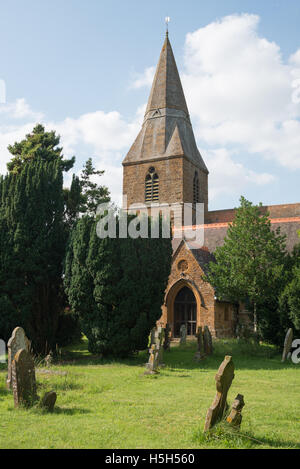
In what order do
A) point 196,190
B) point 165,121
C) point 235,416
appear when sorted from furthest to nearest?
point 196,190, point 165,121, point 235,416

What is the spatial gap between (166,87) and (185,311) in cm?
2243

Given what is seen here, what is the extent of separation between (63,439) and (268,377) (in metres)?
7.67

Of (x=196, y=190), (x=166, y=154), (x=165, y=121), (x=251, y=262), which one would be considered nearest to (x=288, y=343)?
(x=251, y=262)

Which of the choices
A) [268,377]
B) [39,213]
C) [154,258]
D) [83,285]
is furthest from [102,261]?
[268,377]

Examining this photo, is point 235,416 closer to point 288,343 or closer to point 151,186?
point 288,343

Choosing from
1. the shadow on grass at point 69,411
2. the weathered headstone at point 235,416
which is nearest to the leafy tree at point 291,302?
the shadow on grass at point 69,411

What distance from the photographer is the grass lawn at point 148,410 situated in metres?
5.34

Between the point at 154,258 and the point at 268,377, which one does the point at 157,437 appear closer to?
the point at 268,377

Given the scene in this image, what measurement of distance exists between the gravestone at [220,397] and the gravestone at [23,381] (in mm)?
3519

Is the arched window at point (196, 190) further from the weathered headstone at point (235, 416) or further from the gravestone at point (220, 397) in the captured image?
the weathered headstone at point (235, 416)

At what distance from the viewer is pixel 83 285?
1441 cm

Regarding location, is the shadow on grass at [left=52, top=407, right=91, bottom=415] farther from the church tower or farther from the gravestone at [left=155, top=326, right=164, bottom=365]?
the church tower

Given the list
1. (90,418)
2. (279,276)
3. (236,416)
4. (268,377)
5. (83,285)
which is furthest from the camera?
(279,276)

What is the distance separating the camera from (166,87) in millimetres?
37031
